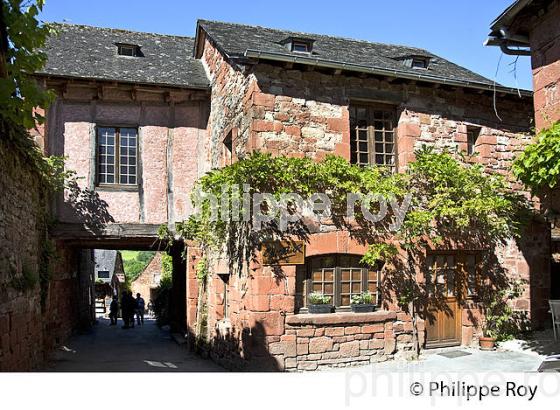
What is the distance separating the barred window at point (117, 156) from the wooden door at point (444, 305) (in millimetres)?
6113

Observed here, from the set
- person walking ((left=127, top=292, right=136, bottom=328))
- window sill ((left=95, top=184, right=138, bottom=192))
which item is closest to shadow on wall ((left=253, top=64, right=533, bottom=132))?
window sill ((left=95, top=184, right=138, bottom=192))

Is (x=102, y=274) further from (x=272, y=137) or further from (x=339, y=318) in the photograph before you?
(x=339, y=318)

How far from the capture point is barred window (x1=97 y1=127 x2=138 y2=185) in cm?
1064

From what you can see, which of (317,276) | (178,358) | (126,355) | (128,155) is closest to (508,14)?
(317,276)

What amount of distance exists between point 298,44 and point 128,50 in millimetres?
4230

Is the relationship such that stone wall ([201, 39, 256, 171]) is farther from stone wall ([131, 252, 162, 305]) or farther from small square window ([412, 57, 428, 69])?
stone wall ([131, 252, 162, 305])

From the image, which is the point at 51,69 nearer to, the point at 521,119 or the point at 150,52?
the point at 150,52

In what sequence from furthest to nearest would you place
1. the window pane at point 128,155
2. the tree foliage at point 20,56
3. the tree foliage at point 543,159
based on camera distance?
the window pane at point 128,155, the tree foliage at point 543,159, the tree foliage at point 20,56

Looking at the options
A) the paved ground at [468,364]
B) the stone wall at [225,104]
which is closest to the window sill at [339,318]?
the paved ground at [468,364]

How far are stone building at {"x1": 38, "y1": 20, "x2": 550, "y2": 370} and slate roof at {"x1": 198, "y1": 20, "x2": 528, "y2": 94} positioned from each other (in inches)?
2.0

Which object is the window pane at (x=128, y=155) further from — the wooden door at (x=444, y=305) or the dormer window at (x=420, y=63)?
the wooden door at (x=444, y=305)

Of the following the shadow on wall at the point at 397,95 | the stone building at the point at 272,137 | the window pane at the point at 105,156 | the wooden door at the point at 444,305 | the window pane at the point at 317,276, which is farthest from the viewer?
the window pane at the point at 105,156

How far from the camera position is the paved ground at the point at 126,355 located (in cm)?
955

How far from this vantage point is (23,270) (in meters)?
7.66
